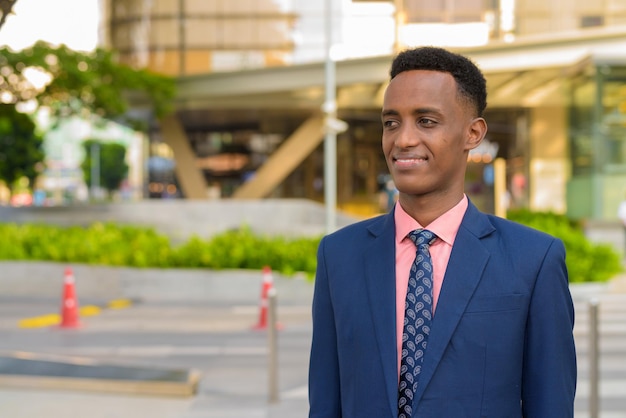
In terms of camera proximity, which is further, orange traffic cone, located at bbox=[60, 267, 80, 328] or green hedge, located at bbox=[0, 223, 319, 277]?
green hedge, located at bbox=[0, 223, 319, 277]

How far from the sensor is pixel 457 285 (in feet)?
7.47

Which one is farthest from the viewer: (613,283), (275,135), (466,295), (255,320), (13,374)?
(275,135)

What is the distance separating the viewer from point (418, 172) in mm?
2311

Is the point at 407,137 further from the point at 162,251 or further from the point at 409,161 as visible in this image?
the point at 162,251

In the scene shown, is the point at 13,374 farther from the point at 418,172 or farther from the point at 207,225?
the point at 207,225

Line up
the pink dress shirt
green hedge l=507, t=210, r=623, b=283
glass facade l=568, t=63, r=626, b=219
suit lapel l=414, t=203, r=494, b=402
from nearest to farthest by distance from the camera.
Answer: suit lapel l=414, t=203, r=494, b=402 < the pink dress shirt < green hedge l=507, t=210, r=623, b=283 < glass facade l=568, t=63, r=626, b=219

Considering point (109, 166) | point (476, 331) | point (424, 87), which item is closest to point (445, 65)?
point (424, 87)

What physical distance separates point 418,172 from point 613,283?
17.0 meters

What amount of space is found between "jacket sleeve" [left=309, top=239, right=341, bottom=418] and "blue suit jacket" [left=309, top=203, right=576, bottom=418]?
0.06m

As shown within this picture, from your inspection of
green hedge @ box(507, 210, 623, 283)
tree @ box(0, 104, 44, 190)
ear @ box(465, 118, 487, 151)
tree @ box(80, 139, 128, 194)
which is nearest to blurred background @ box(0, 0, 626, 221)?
green hedge @ box(507, 210, 623, 283)

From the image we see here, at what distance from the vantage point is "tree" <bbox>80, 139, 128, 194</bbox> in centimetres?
10519

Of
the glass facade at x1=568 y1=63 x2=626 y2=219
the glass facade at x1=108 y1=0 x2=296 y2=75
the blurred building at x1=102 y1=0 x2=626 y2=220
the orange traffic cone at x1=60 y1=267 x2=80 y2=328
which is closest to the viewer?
the orange traffic cone at x1=60 y1=267 x2=80 y2=328

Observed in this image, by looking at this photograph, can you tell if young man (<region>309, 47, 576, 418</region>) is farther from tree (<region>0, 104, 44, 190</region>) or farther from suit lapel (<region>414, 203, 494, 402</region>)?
tree (<region>0, 104, 44, 190</region>)

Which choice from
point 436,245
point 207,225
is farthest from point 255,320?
point 207,225
